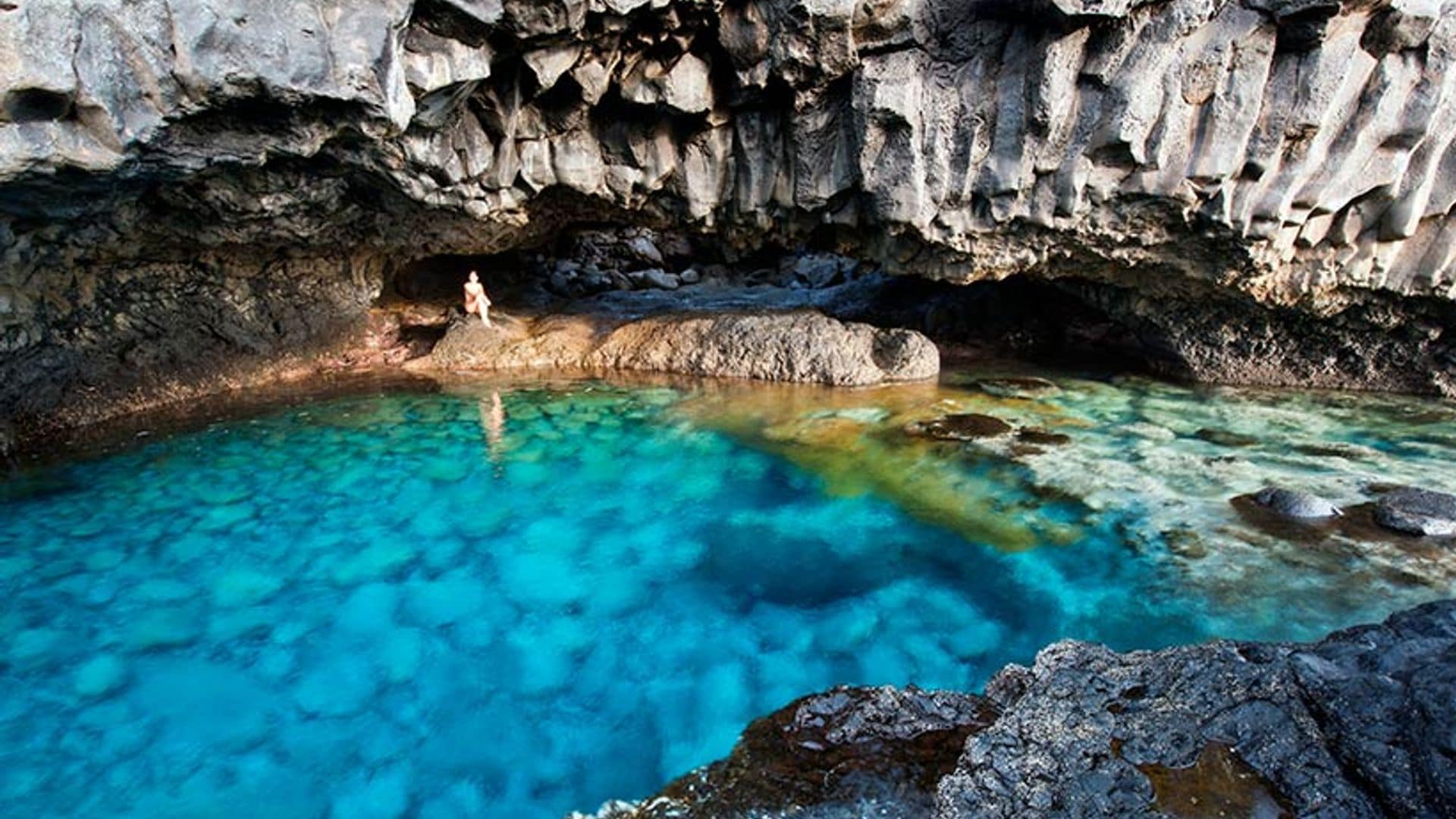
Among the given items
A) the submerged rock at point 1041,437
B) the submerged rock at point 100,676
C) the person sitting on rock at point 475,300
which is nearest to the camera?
the submerged rock at point 100,676

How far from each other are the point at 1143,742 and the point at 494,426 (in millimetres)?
7905

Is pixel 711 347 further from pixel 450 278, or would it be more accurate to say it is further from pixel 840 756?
pixel 840 756

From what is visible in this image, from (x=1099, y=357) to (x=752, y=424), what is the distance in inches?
236

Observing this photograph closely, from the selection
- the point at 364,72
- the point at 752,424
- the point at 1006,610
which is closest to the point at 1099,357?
the point at 752,424

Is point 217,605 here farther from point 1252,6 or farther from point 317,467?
point 1252,6

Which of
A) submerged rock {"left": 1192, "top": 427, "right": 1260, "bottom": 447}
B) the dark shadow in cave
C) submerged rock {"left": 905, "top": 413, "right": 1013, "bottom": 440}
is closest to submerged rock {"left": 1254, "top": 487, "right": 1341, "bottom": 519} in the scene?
submerged rock {"left": 1192, "top": 427, "right": 1260, "bottom": 447}

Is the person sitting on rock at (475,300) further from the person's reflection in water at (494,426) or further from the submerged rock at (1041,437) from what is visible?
the submerged rock at (1041,437)

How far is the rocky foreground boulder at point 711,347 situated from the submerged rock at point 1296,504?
188 inches

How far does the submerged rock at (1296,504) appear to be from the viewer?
5.76 m

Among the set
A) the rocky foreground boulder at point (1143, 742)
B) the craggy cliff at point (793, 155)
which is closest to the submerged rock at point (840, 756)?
the rocky foreground boulder at point (1143, 742)

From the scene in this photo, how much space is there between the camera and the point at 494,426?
9.10 metres

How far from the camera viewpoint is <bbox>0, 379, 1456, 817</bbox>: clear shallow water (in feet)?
13.6

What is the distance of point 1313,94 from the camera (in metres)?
7.52

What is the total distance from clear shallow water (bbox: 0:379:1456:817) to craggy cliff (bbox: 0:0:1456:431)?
1.66 m
